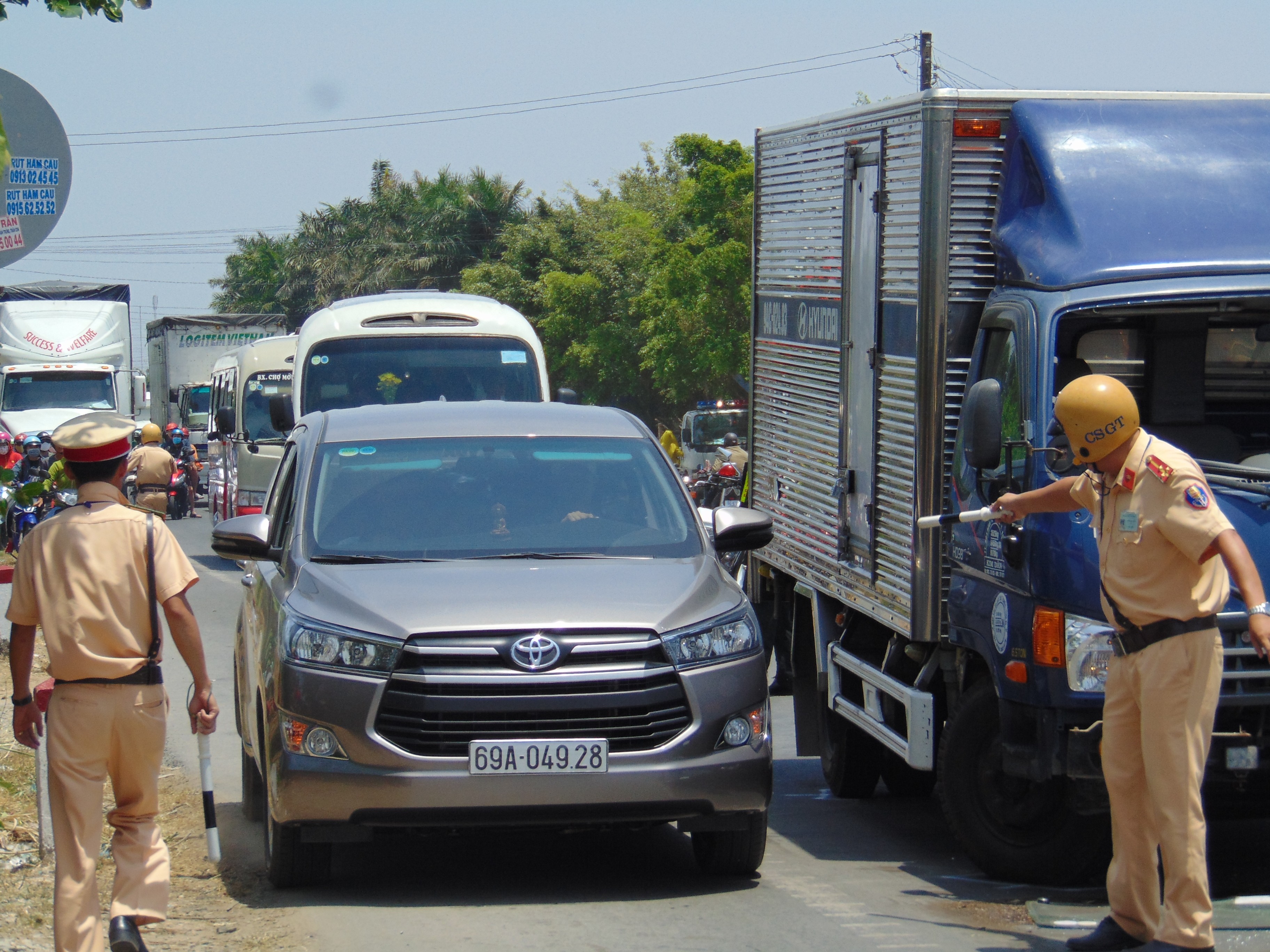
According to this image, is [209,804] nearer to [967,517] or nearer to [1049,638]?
[967,517]

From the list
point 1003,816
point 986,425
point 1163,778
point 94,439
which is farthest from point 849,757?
point 94,439

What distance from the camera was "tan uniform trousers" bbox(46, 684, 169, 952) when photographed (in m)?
5.02

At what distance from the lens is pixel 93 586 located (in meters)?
5.11

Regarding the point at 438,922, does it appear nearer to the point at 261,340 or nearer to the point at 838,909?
the point at 838,909

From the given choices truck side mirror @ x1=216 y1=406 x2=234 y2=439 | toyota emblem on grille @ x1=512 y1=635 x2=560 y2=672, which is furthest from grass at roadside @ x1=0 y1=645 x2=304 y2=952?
truck side mirror @ x1=216 y1=406 x2=234 y2=439

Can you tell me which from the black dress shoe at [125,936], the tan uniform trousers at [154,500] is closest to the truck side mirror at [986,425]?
the black dress shoe at [125,936]

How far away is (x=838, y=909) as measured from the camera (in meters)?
6.23

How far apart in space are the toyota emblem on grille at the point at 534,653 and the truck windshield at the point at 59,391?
29.2 m

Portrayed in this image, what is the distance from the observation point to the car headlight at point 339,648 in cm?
606

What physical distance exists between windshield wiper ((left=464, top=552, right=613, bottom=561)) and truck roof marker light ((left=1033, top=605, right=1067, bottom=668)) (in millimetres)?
1724

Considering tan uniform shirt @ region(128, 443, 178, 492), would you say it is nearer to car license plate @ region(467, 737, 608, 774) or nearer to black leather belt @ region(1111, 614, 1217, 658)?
car license plate @ region(467, 737, 608, 774)

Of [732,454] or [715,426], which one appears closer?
[732,454]

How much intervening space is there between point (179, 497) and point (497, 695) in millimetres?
28345

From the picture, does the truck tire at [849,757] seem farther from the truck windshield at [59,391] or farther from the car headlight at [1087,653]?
the truck windshield at [59,391]
